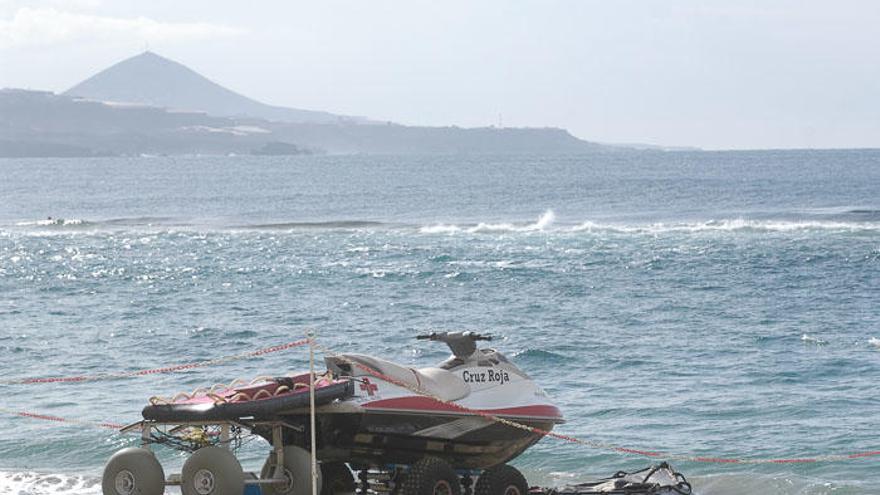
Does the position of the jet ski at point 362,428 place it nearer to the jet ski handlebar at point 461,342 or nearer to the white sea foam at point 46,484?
the jet ski handlebar at point 461,342

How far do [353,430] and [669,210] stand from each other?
79151 millimetres

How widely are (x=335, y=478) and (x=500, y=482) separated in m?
1.97

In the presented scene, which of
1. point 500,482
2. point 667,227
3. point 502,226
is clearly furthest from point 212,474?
point 502,226

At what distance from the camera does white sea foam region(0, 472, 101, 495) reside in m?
23.2

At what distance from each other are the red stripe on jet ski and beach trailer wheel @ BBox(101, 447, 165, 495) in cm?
243

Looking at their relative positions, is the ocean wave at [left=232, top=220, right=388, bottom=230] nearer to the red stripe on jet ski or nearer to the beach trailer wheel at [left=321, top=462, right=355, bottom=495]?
the red stripe on jet ski

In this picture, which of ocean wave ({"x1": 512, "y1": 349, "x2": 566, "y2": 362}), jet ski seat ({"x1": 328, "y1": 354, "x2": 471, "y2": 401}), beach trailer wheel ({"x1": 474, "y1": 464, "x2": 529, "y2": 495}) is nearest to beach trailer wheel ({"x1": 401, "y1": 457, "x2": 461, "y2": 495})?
beach trailer wheel ({"x1": 474, "y1": 464, "x2": 529, "y2": 495})

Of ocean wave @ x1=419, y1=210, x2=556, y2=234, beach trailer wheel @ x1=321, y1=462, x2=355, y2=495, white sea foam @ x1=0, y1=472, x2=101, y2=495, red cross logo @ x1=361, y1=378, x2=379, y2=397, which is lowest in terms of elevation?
white sea foam @ x1=0, y1=472, x2=101, y2=495

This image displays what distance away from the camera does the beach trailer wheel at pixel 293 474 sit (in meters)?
17.0

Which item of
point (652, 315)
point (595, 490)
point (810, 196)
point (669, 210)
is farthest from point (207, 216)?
point (595, 490)

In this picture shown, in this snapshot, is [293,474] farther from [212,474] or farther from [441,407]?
[441,407]

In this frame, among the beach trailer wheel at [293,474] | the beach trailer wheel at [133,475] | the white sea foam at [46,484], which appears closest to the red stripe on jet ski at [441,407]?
the beach trailer wheel at [293,474]

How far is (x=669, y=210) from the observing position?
95375 mm

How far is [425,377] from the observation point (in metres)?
18.5
